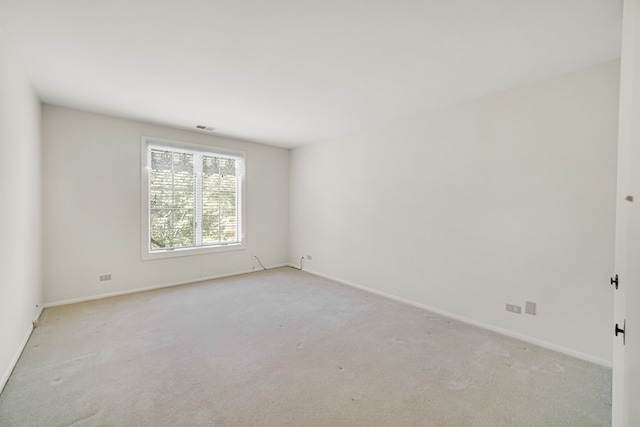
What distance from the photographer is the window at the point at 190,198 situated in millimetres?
4211

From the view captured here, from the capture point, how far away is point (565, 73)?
2.47 m

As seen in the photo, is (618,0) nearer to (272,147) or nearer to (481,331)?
(481,331)

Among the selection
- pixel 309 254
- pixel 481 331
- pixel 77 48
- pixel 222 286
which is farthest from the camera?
pixel 309 254

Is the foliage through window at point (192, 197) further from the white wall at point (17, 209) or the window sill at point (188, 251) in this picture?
the white wall at point (17, 209)

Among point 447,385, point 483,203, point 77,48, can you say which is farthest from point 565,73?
point 77,48

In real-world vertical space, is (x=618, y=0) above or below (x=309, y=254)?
above

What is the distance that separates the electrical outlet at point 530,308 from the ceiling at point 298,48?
2.15 m

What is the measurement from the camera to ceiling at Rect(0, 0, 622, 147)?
1.73 m

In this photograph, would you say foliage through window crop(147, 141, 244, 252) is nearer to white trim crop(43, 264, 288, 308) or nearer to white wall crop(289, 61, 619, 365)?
white trim crop(43, 264, 288, 308)

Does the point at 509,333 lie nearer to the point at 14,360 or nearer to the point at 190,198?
the point at 14,360

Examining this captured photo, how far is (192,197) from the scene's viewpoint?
15.1ft

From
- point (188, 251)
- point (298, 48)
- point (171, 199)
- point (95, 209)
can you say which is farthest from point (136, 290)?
point (298, 48)

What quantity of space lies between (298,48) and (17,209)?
2.75 metres

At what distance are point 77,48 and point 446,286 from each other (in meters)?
4.23
